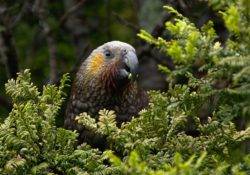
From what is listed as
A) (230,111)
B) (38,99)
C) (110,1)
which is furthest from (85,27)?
(230,111)

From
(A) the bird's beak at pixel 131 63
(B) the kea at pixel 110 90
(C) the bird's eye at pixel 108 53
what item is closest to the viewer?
(A) the bird's beak at pixel 131 63

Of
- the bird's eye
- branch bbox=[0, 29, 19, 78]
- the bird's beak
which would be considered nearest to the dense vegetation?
the bird's beak

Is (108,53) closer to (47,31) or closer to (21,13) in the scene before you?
(47,31)

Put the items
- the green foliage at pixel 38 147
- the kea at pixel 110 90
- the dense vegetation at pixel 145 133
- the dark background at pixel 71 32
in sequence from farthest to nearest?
1. the dark background at pixel 71 32
2. the kea at pixel 110 90
3. the green foliage at pixel 38 147
4. the dense vegetation at pixel 145 133

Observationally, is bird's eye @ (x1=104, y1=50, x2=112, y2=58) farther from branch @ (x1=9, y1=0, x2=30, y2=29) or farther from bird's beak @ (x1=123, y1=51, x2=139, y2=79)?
branch @ (x1=9, y1=0, x2=30, y2=29)

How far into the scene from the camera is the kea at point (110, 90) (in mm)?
5008

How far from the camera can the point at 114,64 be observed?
202 inches

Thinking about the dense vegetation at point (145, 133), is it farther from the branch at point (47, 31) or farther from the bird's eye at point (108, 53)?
the branch at point (47, 31)

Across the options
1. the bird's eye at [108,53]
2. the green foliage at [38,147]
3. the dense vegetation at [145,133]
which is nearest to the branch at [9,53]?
the bird's eye at [108,53]

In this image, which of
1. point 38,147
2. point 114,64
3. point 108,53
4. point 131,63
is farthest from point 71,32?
point 38,147

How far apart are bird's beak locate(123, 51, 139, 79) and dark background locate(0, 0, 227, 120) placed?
2.14ft

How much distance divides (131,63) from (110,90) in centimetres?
35

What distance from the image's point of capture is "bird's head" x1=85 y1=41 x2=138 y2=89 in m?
4.93

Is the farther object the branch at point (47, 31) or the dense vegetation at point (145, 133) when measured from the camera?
the branch at point (47, 31)
